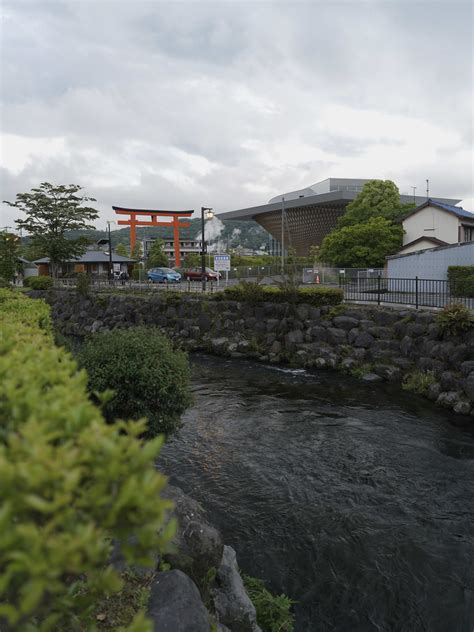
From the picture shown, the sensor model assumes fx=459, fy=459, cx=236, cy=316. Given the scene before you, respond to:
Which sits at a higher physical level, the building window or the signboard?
the building window

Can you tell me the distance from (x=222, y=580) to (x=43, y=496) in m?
4.58

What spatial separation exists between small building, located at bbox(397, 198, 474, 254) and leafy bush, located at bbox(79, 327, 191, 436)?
27.6 meters

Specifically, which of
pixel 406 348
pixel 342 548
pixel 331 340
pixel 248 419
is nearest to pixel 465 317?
pixel 406 348

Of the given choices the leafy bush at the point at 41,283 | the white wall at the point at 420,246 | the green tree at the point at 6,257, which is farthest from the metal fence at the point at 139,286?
the white wall at the point at 420,246

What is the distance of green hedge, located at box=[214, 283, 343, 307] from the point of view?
21672 millimetres

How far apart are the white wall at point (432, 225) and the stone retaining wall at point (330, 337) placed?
17.9 meters

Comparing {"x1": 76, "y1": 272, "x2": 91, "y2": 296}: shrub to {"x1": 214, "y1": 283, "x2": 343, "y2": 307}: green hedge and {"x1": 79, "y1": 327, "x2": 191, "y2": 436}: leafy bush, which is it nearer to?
{"x1": 214, "y1": 283, "x2": 343, "y2": 307}: green hedge

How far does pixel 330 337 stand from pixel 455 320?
5.84 metres

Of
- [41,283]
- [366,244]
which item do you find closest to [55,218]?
[41,283]

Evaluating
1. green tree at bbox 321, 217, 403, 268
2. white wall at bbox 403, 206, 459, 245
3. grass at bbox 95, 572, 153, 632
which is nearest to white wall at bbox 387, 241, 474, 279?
white wall at bbox 403, 206, 459, 245

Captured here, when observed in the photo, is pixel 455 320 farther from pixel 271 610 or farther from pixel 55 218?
pixel 55 218

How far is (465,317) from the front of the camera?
15.3m

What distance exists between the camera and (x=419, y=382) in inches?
609

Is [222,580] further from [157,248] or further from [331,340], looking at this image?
[157,248]
